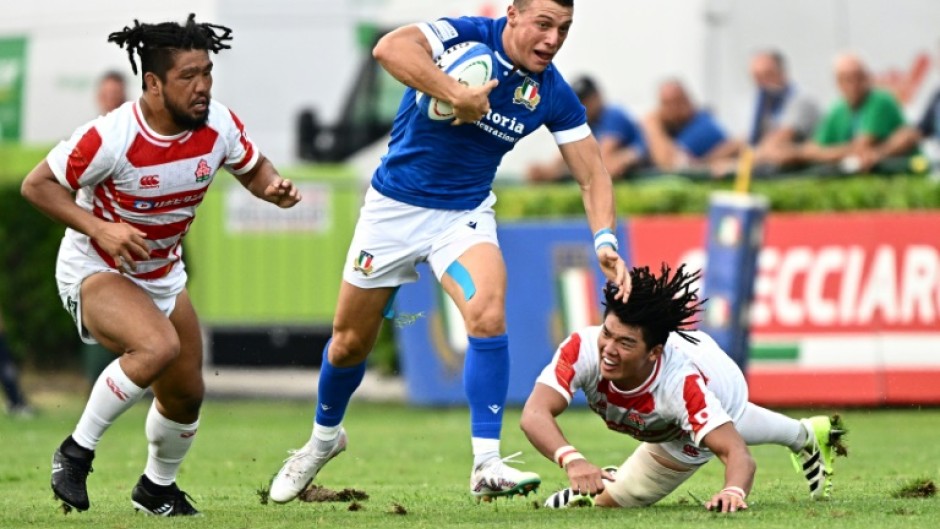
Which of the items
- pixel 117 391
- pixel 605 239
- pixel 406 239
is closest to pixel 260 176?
pixel 406 239

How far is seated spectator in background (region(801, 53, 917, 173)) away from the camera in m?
16.1

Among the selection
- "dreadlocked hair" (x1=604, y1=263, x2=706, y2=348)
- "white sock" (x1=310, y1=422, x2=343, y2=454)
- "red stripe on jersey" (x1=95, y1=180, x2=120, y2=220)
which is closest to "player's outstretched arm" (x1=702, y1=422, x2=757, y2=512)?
"dreadlocked hair" (x1=604, y1=263, x2=706, y2=348)

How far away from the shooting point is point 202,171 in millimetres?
8516

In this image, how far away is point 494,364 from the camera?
8383mm

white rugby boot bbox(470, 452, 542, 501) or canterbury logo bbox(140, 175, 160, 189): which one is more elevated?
canterbury logo bbox(140, 175, 160, 189)

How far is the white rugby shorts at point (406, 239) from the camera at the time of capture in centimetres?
873

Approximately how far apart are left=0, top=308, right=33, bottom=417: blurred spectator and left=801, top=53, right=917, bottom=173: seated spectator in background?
23.5ft

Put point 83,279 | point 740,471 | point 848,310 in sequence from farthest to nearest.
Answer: point 848,310 → point 83,279 → point 740,471

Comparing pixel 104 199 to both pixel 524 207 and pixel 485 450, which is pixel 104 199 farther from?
pixel 524 207

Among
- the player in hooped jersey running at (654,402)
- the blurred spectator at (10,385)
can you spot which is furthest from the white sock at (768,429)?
the blurred spectator at (10,385)

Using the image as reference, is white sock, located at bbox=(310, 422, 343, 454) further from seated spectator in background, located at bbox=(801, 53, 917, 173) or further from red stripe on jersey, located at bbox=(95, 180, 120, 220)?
seated spectator in background, located at bbox=(801, 53, 917, 173)

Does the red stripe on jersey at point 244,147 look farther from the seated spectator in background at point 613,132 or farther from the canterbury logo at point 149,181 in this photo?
the seated spectator in background at point 613,132

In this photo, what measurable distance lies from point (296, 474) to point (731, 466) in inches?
91.0

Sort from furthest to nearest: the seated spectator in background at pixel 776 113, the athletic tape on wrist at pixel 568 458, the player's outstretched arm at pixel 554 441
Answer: the seated spectator in background at pixel 776 113 → the athletic tape on wrist at pixel 568 458 → the player's outstretched arm at pixel 554 441
